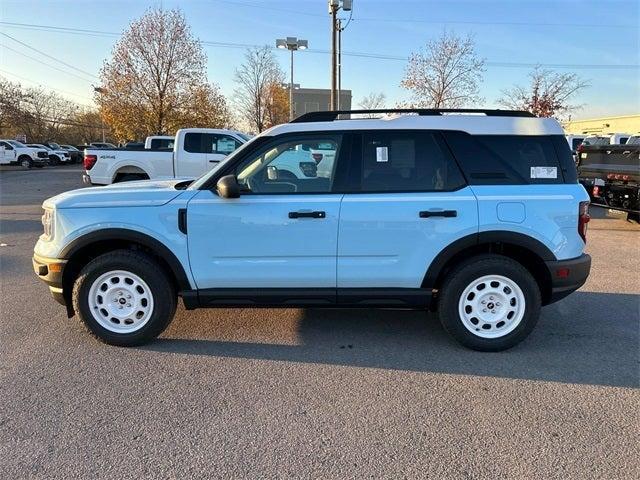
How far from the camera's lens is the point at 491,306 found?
404 centimetres

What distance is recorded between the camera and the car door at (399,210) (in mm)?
3867

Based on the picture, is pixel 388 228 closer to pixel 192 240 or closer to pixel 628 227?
pixel 192 240

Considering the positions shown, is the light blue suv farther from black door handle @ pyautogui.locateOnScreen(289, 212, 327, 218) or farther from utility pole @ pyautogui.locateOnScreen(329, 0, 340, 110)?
utility pole @ pyautogui.locateOnScreen(329, 0, 340, 110)

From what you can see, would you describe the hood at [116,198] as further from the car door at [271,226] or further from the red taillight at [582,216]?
the red taillight at [582,216]

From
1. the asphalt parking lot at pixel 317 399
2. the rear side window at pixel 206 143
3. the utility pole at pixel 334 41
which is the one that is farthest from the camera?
the utility pole at pixel 334 41

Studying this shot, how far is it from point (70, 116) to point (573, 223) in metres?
83.5

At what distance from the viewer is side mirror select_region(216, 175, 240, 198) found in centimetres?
380

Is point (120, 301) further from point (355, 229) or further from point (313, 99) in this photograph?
point (313, 99)

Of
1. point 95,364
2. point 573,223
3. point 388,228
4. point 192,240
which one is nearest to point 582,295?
point 573,223

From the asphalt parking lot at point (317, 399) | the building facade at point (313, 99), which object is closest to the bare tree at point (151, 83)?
the building facade at point (313, 99)

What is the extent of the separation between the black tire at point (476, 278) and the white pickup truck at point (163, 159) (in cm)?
914

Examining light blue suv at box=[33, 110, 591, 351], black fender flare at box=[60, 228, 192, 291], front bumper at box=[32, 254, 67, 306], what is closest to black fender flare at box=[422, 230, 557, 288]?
light blue suv at box=[33, 110, 591, 351]

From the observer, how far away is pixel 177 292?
13.6 feet

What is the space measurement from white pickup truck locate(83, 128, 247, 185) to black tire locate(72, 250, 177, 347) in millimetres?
8279
